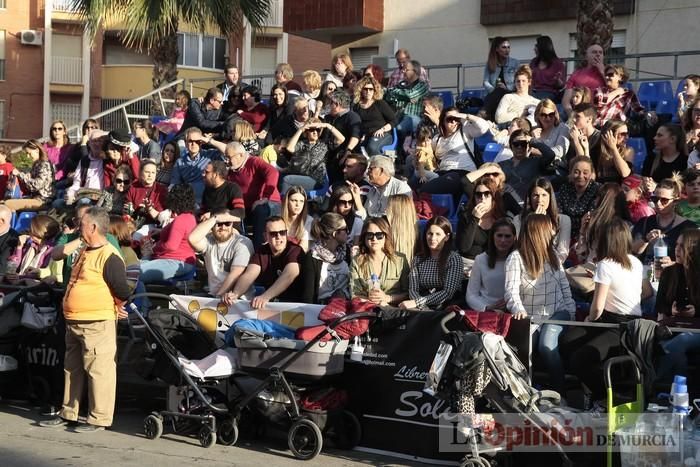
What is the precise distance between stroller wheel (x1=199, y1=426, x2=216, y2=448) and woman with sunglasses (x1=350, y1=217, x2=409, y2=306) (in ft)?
5.42

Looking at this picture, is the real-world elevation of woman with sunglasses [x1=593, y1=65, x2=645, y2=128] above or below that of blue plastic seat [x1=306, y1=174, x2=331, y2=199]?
above

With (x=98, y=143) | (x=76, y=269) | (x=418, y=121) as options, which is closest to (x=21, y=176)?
(x=98, y=143)

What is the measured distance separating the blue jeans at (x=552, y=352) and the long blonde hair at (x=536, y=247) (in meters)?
0.56

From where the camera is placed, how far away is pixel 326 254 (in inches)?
375

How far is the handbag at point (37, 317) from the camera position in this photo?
31.9 feet

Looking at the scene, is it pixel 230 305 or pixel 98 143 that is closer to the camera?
pixel 230 305

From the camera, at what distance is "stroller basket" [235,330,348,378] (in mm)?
8047

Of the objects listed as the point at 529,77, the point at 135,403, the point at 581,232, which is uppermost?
the point at 529,77

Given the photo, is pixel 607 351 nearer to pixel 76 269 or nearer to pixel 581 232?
pixel 581 232

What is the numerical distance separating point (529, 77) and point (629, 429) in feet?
25.8

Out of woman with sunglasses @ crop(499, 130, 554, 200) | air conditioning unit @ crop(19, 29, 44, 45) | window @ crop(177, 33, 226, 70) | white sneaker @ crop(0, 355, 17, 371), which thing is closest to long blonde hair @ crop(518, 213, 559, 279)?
woman with sunglasses @ crop(499, 130, 554, 200)

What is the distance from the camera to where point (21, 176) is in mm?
16078

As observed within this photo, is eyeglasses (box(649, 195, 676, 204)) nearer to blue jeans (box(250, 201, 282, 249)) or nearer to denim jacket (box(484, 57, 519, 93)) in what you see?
blue jeans (box(250, 201, 282, 249))

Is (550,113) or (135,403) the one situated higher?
(550,113)
